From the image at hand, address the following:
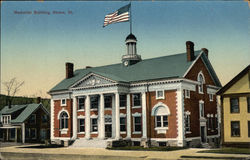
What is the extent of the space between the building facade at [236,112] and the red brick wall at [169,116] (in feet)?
16.0

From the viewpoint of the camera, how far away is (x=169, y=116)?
3183 cm

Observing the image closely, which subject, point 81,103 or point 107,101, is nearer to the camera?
point 107,101

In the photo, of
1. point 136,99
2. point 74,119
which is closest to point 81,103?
point 74,119

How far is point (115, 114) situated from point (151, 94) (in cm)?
446

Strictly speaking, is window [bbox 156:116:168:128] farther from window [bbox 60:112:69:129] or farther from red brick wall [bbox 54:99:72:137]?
window [bbox 60:112:69:129]

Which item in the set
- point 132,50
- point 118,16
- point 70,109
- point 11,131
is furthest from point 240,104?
point 11,131

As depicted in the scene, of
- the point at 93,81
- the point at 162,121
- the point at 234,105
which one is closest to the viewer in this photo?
the point at 234,105

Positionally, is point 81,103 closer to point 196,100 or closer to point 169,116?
point 169,116

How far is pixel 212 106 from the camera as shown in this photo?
3666 centimetres

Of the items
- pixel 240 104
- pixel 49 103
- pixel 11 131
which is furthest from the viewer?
pixel 49 103

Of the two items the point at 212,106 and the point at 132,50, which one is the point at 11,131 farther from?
the point at 212,106

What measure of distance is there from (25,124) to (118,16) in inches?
833

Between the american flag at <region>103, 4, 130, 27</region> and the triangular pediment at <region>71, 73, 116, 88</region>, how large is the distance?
421 inches

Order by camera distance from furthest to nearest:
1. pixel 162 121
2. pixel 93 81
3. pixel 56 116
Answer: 1. pixel 56 116
2. pixel 93 81
3. pixel 162 121
